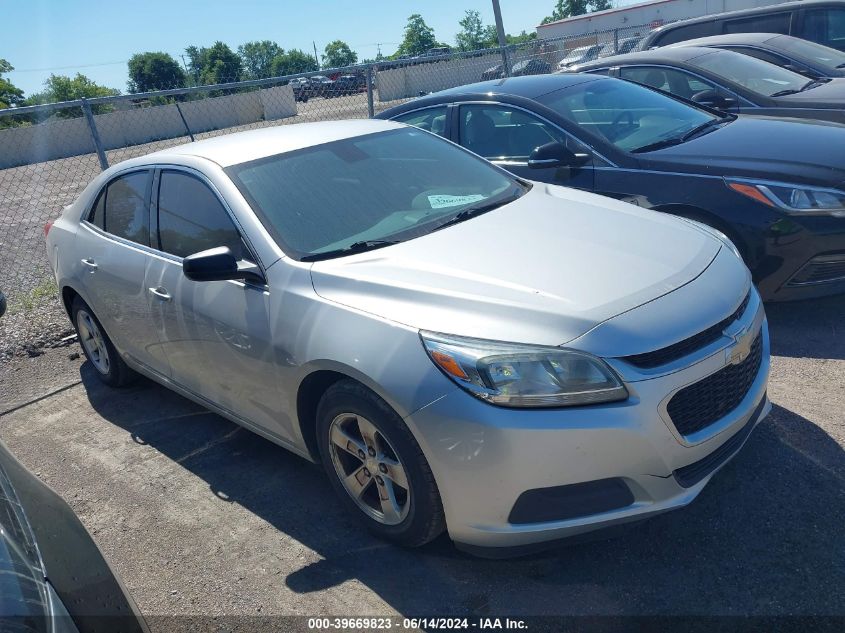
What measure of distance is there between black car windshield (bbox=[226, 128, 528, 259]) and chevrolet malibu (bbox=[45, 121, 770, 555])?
14mm

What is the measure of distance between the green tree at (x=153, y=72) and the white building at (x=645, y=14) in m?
37.7

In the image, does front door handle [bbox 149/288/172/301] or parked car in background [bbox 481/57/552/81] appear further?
parked car in background [bbox 481/57/552/81]

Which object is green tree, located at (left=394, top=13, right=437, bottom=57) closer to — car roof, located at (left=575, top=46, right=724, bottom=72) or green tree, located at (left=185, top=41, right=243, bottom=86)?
green tree, located at (left=185, top=41, right=243, bottom=86)

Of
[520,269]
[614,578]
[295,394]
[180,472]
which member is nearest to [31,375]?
[180,472]

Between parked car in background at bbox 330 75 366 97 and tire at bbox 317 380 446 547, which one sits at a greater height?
parked car in background at bbox 330 75 366 97

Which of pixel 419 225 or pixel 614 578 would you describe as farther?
pixel 419 225

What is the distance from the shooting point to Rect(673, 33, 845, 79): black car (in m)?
7.99

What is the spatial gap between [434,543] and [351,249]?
1300 millimetres

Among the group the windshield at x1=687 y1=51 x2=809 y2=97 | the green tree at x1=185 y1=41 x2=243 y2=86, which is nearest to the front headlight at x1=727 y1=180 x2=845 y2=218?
the windshield at x1=687 y1=51 x2=809 y2=97

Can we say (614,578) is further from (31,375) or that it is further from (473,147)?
(31,375)

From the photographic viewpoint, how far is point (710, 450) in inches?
104

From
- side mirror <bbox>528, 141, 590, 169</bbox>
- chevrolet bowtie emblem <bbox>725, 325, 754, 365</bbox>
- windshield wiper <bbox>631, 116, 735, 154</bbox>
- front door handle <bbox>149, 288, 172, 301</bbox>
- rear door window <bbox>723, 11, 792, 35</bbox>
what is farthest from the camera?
rear door window <bbox>723, 11, 792, 35</bbox>

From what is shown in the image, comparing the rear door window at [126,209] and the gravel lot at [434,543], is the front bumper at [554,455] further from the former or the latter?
the rear door window at [126,209]

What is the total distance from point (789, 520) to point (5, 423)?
4628 millimetres
